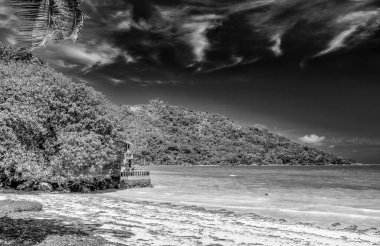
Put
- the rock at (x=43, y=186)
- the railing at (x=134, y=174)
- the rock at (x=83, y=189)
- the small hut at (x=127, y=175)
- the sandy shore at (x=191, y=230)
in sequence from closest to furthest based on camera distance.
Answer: the sandy shore at (x=191, y=230) → the rock at (x=43, y=186) → the rock at (x=83, y=189) → the small hut at (x=127, y=175) → the railing at (x=134, y=174)

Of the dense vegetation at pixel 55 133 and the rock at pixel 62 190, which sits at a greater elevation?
the dense vegetation at pixel 55 133

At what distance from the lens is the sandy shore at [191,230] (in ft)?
46.0

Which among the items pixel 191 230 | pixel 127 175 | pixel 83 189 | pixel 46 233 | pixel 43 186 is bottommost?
pixel 191 230

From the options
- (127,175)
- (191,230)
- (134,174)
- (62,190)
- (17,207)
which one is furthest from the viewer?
(134,174)

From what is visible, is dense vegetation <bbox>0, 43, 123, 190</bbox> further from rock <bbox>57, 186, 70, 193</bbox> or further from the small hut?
the small hut

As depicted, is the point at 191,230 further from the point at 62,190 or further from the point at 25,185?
the point at 62,190

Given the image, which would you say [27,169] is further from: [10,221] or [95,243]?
[95,243]

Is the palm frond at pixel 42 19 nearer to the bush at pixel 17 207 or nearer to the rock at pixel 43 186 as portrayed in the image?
the bush at pixel 17 207

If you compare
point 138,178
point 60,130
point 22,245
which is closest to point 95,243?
point 22,245

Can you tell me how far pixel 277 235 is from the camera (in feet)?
55.2

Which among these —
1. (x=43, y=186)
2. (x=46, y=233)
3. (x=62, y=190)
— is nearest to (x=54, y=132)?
(x=43, y=186)

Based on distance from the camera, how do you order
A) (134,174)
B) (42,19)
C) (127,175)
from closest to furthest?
(42,19) < (127,175) < (134,174)

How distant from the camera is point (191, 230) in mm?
16281

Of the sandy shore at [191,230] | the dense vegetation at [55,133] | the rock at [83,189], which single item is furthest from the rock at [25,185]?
the sandy shore at [191,230]
